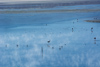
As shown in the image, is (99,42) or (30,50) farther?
(99,42)

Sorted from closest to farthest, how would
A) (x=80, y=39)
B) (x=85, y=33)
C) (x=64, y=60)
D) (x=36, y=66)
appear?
(x=36, y=66) < (x=64, y=60) < (x=80, y=39) < (x=85, y=33)

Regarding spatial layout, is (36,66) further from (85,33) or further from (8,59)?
(85,33)

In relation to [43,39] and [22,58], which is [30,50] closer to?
[22,58]

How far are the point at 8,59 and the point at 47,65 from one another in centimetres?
184

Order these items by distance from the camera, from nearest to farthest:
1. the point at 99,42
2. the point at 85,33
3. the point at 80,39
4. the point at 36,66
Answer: the point at 36,66 < the point at 99,42 < the point at 80,39 < the point at 85,33

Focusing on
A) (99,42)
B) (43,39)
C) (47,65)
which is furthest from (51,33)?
(47,65)

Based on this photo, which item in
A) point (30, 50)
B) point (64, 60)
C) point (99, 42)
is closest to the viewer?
point (64, 60)

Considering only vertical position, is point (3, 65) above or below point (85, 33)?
below

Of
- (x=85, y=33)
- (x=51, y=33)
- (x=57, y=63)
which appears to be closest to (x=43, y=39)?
(x=51, y=33)

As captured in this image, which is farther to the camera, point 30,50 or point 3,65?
point 30,50

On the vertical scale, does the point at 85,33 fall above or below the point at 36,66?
above

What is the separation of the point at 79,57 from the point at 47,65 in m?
1.50

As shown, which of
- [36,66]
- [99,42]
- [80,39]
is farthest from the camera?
[80,39]

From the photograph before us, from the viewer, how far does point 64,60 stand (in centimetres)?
871
